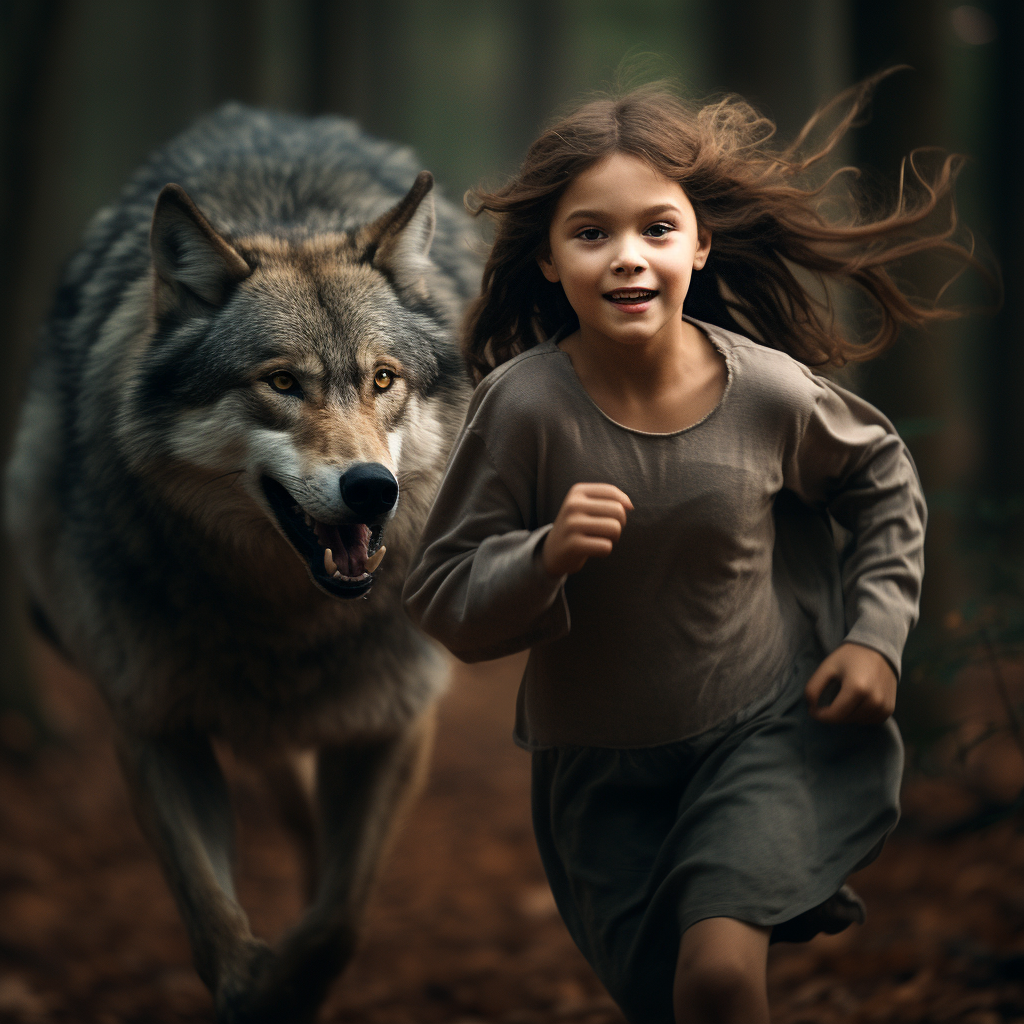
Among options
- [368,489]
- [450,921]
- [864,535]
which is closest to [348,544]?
[368,489]

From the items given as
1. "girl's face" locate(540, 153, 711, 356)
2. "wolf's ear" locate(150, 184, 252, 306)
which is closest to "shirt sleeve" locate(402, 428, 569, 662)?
"girl's face" locate(540, 153, 711, 356)

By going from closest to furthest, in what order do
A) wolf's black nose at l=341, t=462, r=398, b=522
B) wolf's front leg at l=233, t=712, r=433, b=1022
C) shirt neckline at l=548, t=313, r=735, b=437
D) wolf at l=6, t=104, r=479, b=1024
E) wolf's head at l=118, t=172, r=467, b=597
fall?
1. shirt neckline at l=548, t=313, r=735, b=437
2. wolf's black nose at l=341, t=462, r=398, b=522
3. wolf's head at l=118, t=172, r=467, b=597
4. wolf at l=6, t=104, r=479, b=1024
5. wolf's front leg at l=233, t=712, r=433, b=1022

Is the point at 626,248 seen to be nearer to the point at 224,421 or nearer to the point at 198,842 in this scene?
the point at 224,421

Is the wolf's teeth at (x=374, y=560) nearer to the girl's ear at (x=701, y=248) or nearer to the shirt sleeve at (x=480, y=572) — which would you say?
the shirt sleeve at (x=480, y=572)

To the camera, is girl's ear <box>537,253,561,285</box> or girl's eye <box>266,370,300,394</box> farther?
girl's eye <box>266,370,300,394</box>

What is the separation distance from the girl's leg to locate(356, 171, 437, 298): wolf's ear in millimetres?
1978

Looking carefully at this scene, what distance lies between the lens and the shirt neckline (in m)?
2.07

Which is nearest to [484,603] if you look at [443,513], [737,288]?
[443,513]

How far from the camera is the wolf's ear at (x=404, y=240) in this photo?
305 centimetres

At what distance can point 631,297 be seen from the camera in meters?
2.00

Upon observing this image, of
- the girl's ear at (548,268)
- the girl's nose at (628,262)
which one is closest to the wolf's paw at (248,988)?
the girl's ear at (548,268)

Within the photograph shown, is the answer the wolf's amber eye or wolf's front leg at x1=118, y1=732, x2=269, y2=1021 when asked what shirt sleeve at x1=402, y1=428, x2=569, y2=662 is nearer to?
the wolf's amber eye

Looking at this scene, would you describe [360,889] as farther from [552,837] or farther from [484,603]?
[484,603]

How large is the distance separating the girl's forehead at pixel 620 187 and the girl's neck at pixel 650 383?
10.1 inches
